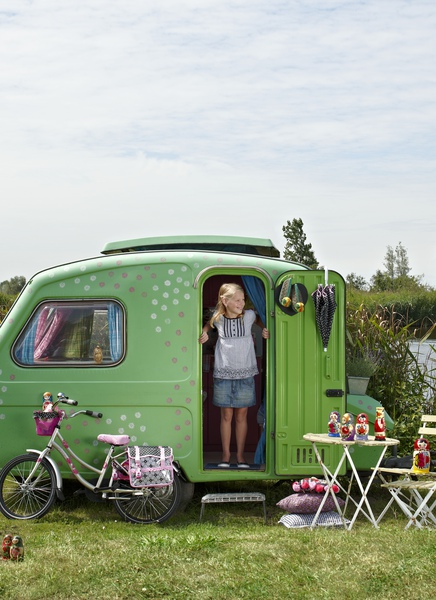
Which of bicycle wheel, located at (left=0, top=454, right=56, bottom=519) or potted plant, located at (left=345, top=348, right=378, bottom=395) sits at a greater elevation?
potted plant, located at (left=345, top=348, right=378, bottom=395)

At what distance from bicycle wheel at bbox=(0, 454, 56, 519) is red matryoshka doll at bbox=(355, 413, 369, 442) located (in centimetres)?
280

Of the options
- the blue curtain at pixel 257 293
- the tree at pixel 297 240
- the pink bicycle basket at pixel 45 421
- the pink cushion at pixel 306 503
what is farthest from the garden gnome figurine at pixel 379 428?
the tree at pixel 297 240

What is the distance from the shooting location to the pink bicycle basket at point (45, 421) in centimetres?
834

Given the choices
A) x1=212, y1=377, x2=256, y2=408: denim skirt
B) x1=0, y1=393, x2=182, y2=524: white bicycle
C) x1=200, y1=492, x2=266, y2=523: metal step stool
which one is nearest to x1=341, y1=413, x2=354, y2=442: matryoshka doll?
x1=200, y1=492, x2=266, y2=523: metal step stool

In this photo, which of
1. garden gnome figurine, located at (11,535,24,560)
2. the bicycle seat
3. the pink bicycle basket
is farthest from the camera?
the pink bicycle basket

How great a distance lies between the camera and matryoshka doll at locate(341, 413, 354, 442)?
8148 millimetres

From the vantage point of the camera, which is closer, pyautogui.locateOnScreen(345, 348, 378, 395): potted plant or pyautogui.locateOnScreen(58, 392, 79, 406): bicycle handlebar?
pyautogui.locateOnScreen(58, 392, 79, 406): bicycle handlebar

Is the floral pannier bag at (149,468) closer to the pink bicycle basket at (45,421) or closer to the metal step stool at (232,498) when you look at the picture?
the metal step stool at (232,498)

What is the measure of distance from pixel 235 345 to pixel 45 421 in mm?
1945

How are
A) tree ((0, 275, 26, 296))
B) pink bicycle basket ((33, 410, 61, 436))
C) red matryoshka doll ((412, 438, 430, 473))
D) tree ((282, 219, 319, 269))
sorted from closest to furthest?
red matryoshka doll ((412, 438, 430, 473)) < pink bicycle basket ((33, 410, 61, 436)) < tree ((0, 275, 26, 296)) < tree ((282, 219, 319, 269))

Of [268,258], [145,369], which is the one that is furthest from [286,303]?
[145,369]

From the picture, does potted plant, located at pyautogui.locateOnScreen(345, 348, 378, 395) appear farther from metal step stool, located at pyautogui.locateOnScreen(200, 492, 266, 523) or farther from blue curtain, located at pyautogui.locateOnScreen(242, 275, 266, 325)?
metal step stool, located at pyautogui.locateOnScreen(200, 492, 266, 523)

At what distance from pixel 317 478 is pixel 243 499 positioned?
0.87 m

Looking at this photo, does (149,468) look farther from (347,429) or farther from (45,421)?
(347,429)
